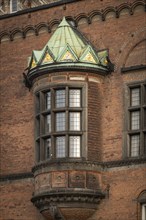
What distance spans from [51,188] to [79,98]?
13.1ft

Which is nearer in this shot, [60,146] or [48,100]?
[60,146]

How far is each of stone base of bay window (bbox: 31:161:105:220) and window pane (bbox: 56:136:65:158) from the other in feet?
1.59

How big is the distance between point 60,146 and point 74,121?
3.98 feet

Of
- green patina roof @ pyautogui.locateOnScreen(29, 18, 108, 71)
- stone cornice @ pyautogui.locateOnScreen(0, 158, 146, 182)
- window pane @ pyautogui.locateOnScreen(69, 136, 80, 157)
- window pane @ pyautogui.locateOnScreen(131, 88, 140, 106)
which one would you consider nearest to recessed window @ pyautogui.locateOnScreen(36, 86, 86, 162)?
window pane @ pyautogui.locateOnScreen(69, 136, 80, 157)

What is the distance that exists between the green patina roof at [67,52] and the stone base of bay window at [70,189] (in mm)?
4278

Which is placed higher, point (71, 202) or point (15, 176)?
point (15, 176)

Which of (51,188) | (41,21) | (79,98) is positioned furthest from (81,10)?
(51,188)

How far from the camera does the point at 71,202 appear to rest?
33.0m

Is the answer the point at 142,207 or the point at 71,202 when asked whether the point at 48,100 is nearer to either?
the point at 71,202

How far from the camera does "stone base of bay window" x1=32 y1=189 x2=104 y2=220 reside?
108ft

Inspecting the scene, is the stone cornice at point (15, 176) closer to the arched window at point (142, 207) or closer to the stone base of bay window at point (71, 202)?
the stone base of bay window at point (71, 202)

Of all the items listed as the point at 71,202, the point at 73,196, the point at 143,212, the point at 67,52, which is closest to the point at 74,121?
the point at 67,52

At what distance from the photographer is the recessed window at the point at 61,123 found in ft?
111

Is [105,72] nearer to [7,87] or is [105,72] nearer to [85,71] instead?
[85,71]
